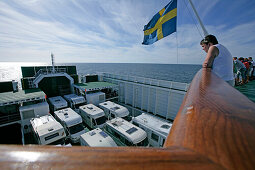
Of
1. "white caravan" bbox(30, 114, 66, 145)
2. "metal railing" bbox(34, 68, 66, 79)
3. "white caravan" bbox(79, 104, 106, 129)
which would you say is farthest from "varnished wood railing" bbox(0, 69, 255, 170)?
"metal railing" bbox(34, 68, 66, 79)

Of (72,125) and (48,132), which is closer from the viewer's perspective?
(48,132)

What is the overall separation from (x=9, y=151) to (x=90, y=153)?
417mm

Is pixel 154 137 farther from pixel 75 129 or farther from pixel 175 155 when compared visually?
pixel 175 155

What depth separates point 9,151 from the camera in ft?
1.86

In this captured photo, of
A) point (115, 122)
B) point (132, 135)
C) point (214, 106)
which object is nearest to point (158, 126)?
point (132, 135)

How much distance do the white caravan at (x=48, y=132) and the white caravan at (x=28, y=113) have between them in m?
2.38

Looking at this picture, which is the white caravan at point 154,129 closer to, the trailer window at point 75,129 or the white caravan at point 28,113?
the trailer window at point 75,129

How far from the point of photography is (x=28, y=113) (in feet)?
43.1

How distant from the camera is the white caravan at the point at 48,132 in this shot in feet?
31.9

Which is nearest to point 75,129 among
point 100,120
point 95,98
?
point 100,120

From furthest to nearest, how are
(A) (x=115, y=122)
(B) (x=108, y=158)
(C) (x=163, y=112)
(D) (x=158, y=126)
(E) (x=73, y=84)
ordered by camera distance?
(E) (x=73, y=84)
(C) (x=163, y=112)
(A) (x=115, y=122)
(D) (x=158, y=126)
(B) (x=108, y=158)

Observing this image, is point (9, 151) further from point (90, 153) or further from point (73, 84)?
point (73, 84)

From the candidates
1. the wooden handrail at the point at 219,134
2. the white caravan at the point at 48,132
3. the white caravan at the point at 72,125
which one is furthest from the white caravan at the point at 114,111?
the wooden handrail at the point at 219,134

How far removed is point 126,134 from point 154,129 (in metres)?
2.63
